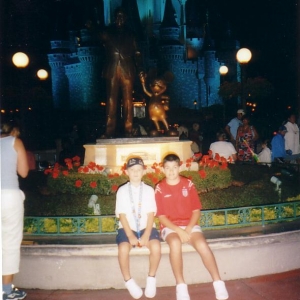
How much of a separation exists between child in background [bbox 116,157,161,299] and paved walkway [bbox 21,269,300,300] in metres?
0.40

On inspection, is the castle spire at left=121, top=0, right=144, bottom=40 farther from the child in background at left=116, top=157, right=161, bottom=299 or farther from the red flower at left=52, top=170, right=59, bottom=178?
the child in background at left=116, top=157, right=161, bottom=299

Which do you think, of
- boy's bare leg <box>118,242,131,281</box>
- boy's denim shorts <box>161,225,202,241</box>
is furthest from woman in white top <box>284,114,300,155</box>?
boy's bare leg <box>118,242,131,281</box>

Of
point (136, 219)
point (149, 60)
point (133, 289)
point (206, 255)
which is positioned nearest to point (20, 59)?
point (136, 219)

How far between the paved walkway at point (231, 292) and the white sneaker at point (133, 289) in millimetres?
206

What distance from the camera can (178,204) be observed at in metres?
5.38

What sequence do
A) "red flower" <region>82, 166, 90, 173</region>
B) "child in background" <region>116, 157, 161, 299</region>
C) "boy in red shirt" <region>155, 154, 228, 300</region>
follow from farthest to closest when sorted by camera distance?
"red flower" <region>82, 166, 90, 173</region>, "boy in red shirt" <region>155, 154, 228, 300</region>, "child in background" <region>116, 157, 161, 299</region>

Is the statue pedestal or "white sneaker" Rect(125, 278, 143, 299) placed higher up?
the statue pedestal

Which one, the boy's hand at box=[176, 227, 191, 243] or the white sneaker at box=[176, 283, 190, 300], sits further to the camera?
the boy's hand at box=[176, 227, 191, 243]

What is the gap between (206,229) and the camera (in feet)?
19.6

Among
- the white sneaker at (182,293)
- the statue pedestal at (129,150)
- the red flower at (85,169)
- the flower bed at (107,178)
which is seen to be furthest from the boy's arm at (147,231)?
the statue pedestal at (129,150)

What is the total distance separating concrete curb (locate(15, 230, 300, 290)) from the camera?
5.40 meters

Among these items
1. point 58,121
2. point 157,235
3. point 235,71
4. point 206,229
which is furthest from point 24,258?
point 235,71

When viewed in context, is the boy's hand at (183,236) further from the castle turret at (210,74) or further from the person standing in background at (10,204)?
the castle turret at (210,74)

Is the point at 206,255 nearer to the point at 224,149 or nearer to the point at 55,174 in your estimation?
the point at 55,174
